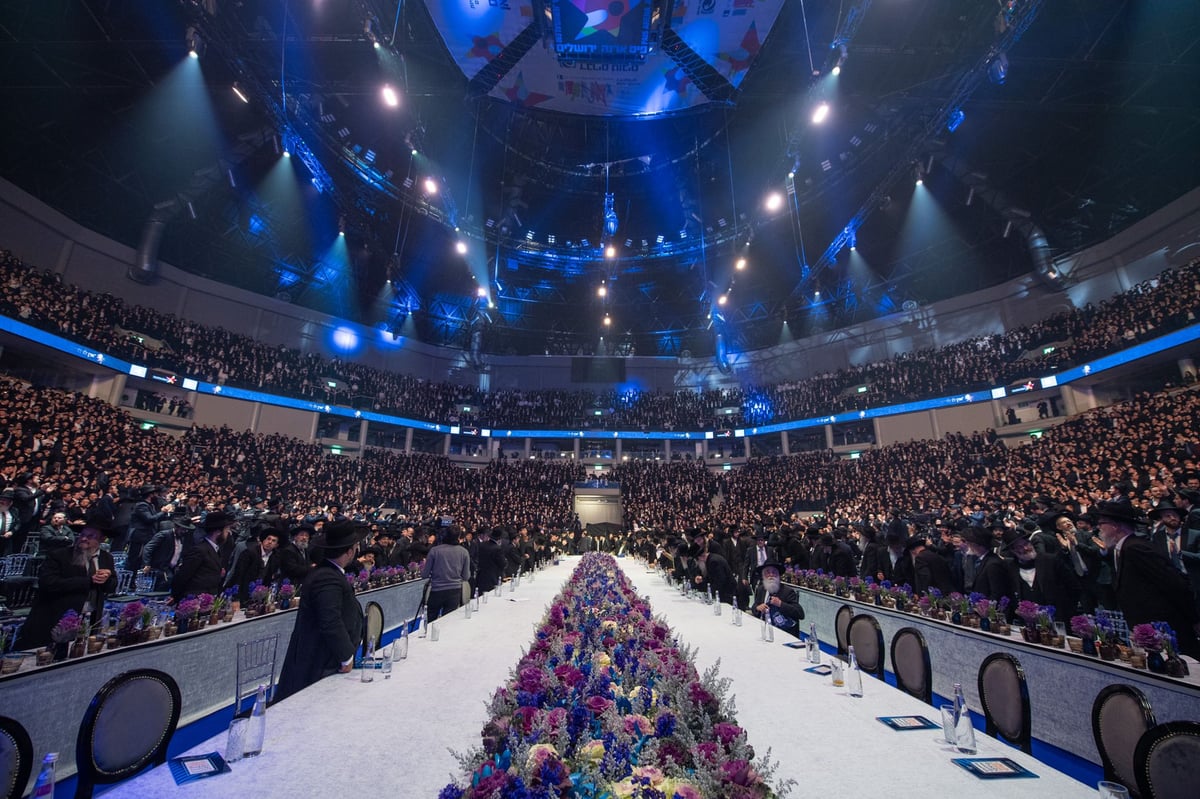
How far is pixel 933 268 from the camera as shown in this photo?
27891 mm

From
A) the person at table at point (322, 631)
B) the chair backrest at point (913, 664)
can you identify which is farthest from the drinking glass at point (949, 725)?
the person at table at point (322, 631)

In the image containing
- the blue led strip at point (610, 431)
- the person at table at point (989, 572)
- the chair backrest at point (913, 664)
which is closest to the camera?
the chair backrest at point (913, 664)

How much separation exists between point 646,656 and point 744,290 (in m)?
33.7

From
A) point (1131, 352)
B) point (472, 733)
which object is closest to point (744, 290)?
point (1131, 352)

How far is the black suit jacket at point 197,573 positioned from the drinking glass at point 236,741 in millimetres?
5513

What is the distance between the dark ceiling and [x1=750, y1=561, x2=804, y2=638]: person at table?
45.7 feet

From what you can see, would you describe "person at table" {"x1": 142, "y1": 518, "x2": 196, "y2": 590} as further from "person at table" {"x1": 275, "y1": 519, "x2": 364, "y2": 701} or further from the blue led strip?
the blue led strip

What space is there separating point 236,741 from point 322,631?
160cm

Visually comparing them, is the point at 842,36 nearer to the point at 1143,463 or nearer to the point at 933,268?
the point at 1143,463

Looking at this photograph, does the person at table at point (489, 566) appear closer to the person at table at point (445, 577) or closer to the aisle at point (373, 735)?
the person at table at point (445, 577)

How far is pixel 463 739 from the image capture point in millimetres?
2340

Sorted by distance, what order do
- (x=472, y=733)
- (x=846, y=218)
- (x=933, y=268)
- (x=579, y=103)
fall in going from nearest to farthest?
(x=472, y=733) → (x=579, y=103) → (x=846, y=218) → (x=933, y=268)

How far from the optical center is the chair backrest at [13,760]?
196cm

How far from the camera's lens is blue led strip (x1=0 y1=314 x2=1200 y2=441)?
55.2ft
